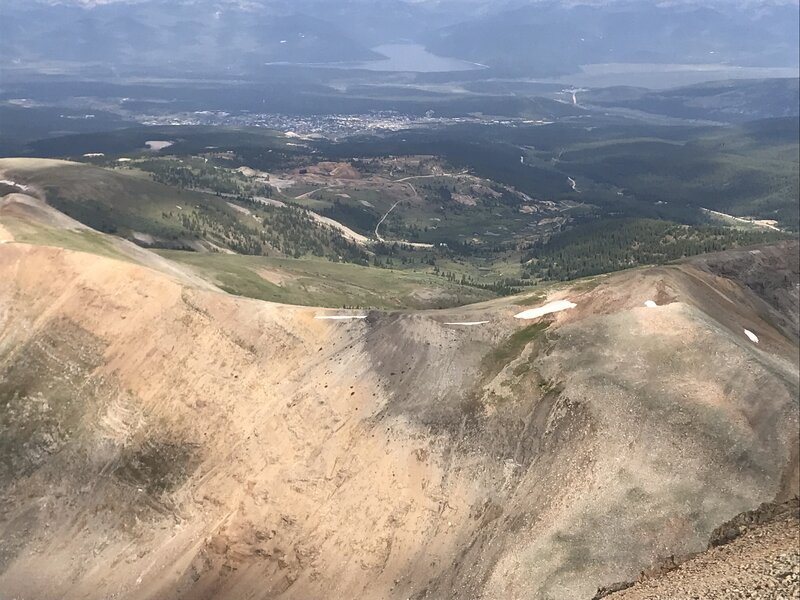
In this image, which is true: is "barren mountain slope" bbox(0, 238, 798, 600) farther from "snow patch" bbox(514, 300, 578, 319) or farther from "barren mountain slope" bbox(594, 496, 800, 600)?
"barren mountain slope" bbox(594, 496, 800, 600)

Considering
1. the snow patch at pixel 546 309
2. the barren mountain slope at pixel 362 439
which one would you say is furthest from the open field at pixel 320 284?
the snow patch at pixel 546 309

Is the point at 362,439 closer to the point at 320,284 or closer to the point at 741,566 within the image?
the point at 741,566

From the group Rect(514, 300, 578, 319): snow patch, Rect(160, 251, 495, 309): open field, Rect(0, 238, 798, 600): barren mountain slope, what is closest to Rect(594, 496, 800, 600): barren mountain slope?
Rect(0, 238, 798, 600): barren mountain slope

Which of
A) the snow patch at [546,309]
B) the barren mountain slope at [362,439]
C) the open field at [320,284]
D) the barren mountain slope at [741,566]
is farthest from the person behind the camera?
the open field at [320,284]

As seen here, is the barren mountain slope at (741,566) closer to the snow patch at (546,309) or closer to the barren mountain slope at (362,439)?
the barren mountain slope at (362,439)

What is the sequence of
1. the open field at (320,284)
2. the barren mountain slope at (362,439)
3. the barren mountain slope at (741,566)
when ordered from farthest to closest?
1. the open field at (320,284)
2. the barren mountain slope at (362,439)
3. the barren mountain slope at (741,566)

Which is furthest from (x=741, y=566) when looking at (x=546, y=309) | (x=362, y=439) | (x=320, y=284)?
(x=320, y=284)
